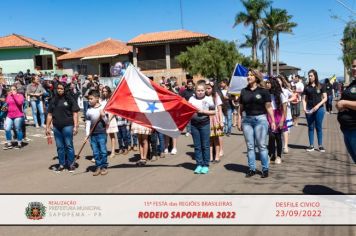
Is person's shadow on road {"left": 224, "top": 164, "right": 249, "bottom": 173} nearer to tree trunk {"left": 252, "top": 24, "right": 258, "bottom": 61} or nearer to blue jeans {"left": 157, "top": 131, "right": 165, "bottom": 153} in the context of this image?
blue jeans {"left": 157, "top": 131, "right": 165, "bottom": 153}

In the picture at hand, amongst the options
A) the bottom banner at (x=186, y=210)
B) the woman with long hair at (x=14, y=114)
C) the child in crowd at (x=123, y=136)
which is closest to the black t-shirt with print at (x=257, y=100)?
the bottom banner at (x=186, y=210)

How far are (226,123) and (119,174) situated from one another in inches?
273

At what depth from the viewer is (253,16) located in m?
53.5

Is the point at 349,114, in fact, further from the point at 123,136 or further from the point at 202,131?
the point at 123,136

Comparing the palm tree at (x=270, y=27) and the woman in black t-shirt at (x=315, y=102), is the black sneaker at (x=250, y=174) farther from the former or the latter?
the palm tree at (x=270, y=27)

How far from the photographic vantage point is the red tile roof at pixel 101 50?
4931 cm

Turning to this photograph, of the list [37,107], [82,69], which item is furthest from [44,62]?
[37,107]

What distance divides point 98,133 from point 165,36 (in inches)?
1626

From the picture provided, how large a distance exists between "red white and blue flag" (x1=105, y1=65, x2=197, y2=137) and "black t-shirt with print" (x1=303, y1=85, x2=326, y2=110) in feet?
11.7

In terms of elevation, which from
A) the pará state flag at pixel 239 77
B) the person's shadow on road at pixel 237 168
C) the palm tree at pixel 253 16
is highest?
A: the palm tree at pixel 253 16

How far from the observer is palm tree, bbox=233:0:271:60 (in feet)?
176

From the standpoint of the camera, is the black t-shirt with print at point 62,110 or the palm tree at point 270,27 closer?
the black t-shirt with print at point 62,110

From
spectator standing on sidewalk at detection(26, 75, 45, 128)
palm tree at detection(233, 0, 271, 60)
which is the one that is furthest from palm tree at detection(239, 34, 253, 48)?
spectator standing on sidewalk at detection(26, 75, 45, 128)

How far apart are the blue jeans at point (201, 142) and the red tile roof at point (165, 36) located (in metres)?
38.5
